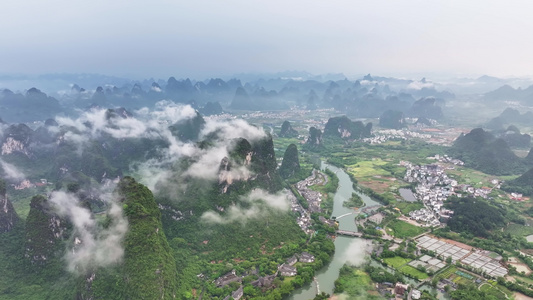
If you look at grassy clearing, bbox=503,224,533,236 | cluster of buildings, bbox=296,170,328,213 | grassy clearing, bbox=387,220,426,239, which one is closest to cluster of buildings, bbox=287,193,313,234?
cluster of buildings, bbox=296,170,328,213

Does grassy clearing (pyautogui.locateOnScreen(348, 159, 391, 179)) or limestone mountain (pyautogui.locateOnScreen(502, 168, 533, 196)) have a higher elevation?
limestone mountain (pyautogui.locateOnScreen(502, 168, 533, 196))

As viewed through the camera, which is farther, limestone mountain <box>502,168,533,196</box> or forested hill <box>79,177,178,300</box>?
limestone mountain <box>502,168,533,196</box>

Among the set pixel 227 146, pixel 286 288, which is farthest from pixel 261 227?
pixel 227 146

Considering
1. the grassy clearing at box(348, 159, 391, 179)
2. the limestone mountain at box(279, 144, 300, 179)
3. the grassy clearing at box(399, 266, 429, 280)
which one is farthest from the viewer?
the grassy clearing at box(348, 159, 391, 179)

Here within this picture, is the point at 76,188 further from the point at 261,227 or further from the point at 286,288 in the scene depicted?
the point at 286,288

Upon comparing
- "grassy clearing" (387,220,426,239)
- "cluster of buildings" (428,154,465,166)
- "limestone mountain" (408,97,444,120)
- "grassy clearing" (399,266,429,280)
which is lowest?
"grassy clearing" (399,266,429,280)

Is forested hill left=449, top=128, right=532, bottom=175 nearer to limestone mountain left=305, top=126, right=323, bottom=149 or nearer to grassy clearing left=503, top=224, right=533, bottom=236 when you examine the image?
grassy clearing left=503, top=224, right=533, bottom=236

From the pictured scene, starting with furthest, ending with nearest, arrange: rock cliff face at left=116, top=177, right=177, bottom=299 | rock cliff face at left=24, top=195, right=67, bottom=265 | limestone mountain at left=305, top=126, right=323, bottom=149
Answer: limestone mountain at left=305, top=126, right=323, bottom=149, rock cliff face at left=24, top=195, right=67, bottom=265, rock cliff face at left=116, top=177, right=177, bottom=299
